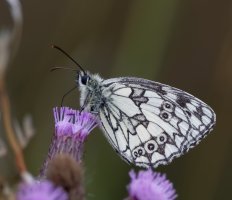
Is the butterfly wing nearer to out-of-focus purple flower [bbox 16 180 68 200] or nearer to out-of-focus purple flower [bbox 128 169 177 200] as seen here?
out-of-focus purple flower [bbox 128 169 177 200]

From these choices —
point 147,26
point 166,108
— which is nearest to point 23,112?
point 147,26

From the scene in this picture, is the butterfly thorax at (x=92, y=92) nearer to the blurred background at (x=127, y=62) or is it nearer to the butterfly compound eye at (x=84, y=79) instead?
the butterfly compound eye at (x=84, y=79)

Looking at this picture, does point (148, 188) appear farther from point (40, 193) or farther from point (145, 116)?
point (145, 116)

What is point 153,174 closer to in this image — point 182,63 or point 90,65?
point 90,65

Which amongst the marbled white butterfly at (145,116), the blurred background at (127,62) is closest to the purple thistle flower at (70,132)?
the marbled white butterfly at (145,116)

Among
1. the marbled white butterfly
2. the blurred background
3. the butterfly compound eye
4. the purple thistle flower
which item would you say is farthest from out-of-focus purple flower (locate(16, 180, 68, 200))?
the blurred background

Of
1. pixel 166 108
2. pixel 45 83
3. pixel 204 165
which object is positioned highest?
pixel 166 108
